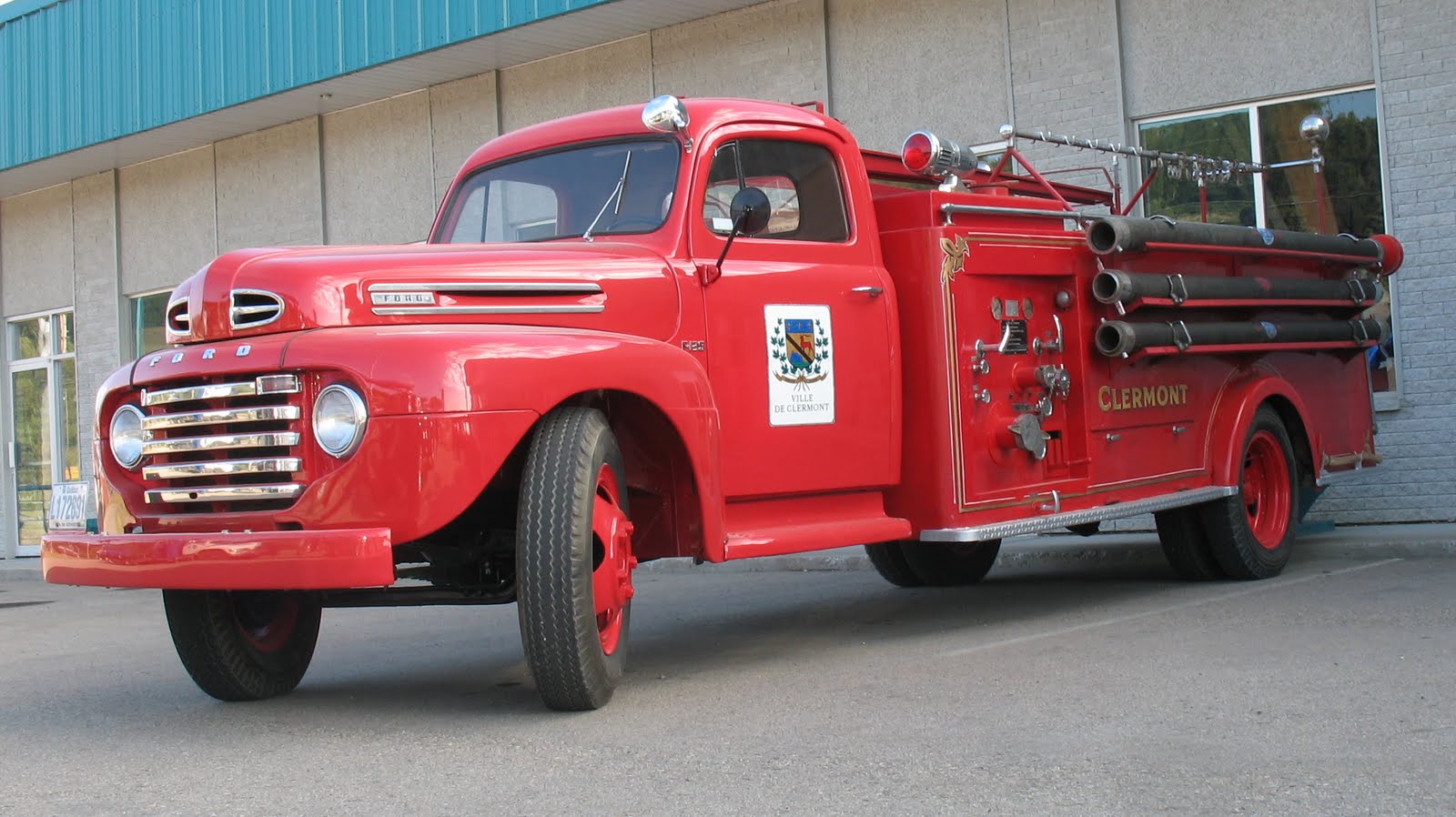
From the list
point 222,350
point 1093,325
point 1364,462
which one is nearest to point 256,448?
point 222,350

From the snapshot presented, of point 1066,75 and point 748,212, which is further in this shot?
point 1066,75

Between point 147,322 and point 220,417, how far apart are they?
16285mm

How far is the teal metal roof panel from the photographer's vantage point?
15.8 m

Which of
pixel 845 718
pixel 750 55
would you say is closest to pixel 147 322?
pixel 750 55

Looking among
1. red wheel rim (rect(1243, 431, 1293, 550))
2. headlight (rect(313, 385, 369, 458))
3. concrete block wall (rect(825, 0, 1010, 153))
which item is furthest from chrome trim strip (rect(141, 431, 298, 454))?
concrete block wall (rect(825, 0, 1010, 153))

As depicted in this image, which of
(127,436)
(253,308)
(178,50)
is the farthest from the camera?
(178,50)

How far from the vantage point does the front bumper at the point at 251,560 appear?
5070 mm

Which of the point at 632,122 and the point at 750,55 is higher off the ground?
the point at 750,55

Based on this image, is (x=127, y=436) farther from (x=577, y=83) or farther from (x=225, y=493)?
(x=577, y=83)

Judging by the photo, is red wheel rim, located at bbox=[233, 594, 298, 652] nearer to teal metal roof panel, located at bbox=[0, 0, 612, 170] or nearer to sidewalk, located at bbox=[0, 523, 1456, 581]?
sidewalk, located at bbox=[0, 523, 1456, 581]

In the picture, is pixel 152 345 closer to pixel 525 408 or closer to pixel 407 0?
pixel 407 0

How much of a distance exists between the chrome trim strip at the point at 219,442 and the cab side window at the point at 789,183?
222 centimetres

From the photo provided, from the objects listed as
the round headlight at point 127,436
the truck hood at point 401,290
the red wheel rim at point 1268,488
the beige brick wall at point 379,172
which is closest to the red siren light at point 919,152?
the truck hood at point 401,290

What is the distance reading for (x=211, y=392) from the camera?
5430 millimetres
